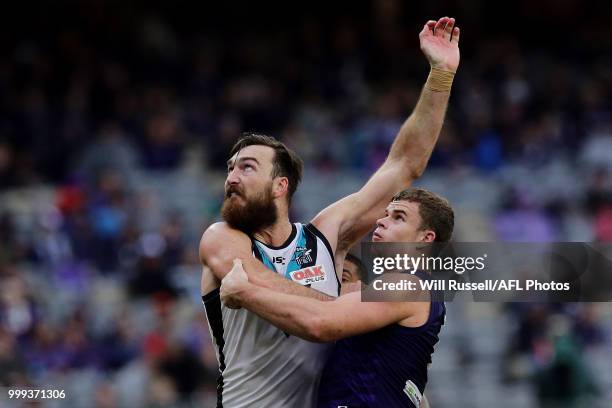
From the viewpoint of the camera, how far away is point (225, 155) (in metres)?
16.7

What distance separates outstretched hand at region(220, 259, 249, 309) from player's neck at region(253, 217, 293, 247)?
23.1 inches

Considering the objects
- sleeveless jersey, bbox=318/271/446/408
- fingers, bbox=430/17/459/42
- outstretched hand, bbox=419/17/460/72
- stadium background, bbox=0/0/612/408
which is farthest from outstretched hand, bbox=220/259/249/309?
stadium background, bbox=0/0/612/408

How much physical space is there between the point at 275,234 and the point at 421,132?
1.25m

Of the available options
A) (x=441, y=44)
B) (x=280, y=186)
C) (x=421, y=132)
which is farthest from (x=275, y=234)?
(x=441, y=44)

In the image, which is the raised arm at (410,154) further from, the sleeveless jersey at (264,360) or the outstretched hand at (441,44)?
the sleeveless jersey at (264,360)

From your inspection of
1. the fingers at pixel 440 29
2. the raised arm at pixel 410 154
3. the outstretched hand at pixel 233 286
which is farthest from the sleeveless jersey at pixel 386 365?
the fingers at pixel 440 29

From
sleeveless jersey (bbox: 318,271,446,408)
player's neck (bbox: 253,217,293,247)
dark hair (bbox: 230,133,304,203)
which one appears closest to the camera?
sleeveless jersey (bbox: 318,271,446,408)

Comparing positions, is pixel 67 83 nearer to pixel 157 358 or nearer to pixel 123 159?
pixel 123 159

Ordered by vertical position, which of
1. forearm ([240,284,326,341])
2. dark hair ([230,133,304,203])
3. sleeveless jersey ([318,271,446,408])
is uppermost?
dark hair ([230,133,304,203])

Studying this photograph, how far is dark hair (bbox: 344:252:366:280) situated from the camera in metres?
7.23

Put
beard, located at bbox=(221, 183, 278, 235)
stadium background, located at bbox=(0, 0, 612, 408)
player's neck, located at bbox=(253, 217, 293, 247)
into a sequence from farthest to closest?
stadium background, located at bbox=(0, 0, 612, 408)
player's neck, located at bbox=(253, 217, 293, 247)
beard, located at bbox=(221, 183, 278, 235)

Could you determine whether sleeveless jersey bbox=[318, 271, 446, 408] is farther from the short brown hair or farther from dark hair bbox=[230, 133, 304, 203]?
dark hair bbox=[230, 133, 304, 203]

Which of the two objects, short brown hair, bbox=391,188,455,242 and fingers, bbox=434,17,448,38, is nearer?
short brown hair, bbox=391,188,455,242

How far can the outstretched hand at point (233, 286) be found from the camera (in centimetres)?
616
